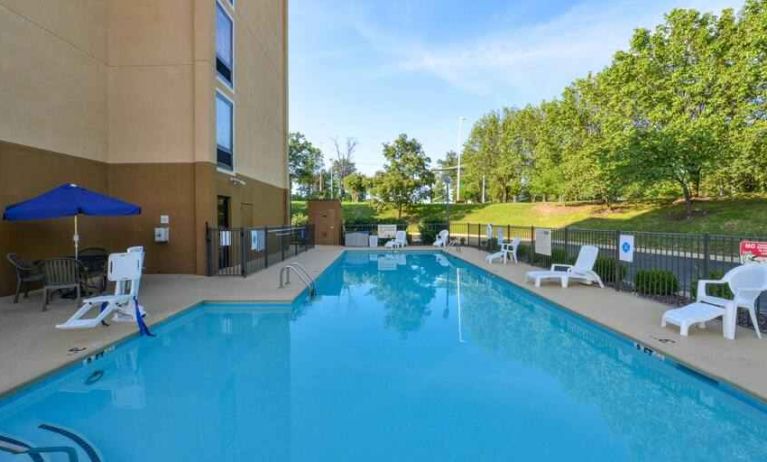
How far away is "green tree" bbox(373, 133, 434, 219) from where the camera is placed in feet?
101

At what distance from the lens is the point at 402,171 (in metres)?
31.1

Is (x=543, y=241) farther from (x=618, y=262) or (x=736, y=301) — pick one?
(x=736, y=301)

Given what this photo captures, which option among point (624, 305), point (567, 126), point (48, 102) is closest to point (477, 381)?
point (624, 305)

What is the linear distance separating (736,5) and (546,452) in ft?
92.4

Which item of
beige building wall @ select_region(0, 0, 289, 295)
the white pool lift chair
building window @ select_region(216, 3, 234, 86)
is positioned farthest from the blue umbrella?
building window @ select_region(216, 3, 234, 86)

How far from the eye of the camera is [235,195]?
12.3m

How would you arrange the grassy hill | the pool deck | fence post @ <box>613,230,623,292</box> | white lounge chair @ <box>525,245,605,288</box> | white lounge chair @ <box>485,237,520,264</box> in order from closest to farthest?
the pool deck → fence post @ <box>613,230,623,292</box> → white lounge chair @ <box>525,245,605,288</box> → white lounge chair @ <box>485,237,520,264</box> → the grassy hill

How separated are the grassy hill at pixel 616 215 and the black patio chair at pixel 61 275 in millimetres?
17795

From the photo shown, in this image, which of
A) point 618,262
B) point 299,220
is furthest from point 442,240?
point 299,220

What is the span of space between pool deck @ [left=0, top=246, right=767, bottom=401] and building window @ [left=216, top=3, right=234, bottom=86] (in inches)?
241

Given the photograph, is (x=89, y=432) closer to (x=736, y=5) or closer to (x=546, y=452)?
(x=546, y=452)

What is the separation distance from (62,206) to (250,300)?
139 inches

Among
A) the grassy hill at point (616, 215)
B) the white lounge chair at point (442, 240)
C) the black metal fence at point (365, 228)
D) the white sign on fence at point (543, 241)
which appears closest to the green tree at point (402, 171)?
the grassy hill at point (616, 215)

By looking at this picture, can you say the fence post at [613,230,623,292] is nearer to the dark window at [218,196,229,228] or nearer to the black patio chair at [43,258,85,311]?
the black patio chair at [43,258,85,311]
